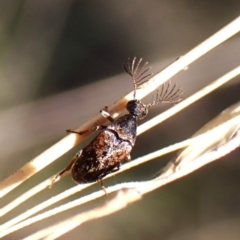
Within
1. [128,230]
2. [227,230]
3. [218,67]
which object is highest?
[218,67]

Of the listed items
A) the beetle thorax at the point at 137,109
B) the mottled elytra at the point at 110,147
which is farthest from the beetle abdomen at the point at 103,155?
the beetle thorax at the point at 137,109

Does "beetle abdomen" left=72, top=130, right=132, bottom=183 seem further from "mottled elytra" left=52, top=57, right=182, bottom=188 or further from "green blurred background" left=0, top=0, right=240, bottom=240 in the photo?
"green blurred background" left=0, top=0, right=240, bottom=240

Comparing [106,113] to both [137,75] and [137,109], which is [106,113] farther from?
[137,75]

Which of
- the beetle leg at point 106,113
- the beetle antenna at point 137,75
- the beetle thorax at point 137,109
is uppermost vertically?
the beetle antenna at point 137,75

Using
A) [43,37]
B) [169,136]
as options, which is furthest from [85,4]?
[169,136]

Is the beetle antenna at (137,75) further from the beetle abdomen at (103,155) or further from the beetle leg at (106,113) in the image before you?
the beetle abdomen at (103,155)

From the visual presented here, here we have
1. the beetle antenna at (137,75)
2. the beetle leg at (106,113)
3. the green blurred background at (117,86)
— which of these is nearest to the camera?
the beetle leg at (106,113)

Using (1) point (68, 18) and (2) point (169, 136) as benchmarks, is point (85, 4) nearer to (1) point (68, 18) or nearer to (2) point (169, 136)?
(1) point (68, 18)

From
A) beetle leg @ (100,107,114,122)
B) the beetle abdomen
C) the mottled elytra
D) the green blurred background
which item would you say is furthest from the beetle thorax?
the green blurred background

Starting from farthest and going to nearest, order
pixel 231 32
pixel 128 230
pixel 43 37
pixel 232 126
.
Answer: pixel 43 37, pixel 128 230, pixel 232 126, pixel 231 32
